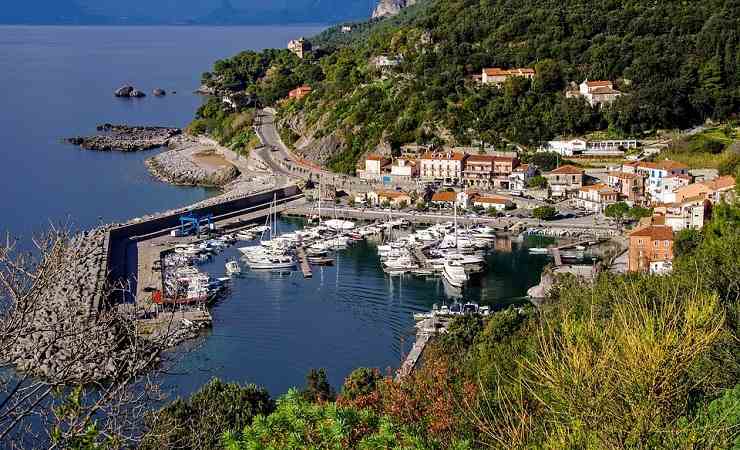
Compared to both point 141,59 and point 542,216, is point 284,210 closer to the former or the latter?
point 542,216

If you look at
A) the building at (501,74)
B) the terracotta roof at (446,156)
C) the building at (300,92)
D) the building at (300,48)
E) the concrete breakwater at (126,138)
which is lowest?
the terracotta roof at (446,156)

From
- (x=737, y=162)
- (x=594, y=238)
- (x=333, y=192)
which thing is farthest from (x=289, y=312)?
(x=737, y=162)

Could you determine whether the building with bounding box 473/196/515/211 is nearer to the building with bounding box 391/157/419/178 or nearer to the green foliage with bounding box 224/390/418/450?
the building with bounding box 391/157/419/178

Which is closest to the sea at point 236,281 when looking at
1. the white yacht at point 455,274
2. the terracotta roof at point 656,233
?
the white yacht at point 455,274

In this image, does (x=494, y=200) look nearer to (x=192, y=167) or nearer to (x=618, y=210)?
(x=618, y=210)

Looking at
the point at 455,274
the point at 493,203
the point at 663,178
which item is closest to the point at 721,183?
the point at 663,178

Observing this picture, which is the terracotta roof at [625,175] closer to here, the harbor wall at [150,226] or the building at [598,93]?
the building at [598,93]
